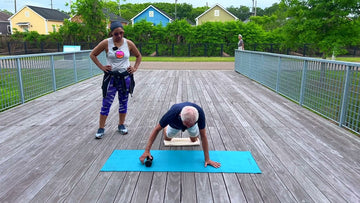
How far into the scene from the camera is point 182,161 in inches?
113

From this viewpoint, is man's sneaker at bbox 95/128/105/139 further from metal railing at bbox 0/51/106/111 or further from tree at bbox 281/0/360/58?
tree at bbox 281/0/360/58

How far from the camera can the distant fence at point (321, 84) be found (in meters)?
3.79

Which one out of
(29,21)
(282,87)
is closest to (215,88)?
(282,87)

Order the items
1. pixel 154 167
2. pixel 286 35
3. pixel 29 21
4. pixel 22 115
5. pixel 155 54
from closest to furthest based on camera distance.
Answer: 1. pixel 154 167
2. pixel 22 115
3. pixel 286 35
4. pixel 155 54
5. pixel 29 21

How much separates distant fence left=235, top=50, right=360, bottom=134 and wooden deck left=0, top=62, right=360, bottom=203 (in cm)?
22

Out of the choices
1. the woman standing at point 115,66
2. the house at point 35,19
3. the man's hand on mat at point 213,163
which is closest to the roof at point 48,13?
the house at point 35,19

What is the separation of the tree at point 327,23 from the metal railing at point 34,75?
7069 mm

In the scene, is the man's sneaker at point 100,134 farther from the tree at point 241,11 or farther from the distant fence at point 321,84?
the tree at point 241,11

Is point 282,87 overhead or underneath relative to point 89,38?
underneath

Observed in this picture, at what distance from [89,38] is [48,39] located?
424 centimetres

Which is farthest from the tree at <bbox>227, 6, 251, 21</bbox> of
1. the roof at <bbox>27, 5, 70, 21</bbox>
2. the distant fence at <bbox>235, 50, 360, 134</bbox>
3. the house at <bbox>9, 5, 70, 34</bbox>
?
the distant fence at <bbox>235, 50, 360, 134</bbox>

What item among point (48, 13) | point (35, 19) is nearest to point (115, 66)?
point (35, 19)

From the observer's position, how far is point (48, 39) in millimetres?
25828

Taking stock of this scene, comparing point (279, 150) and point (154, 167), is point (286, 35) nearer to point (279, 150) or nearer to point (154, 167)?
point (279, 150)
